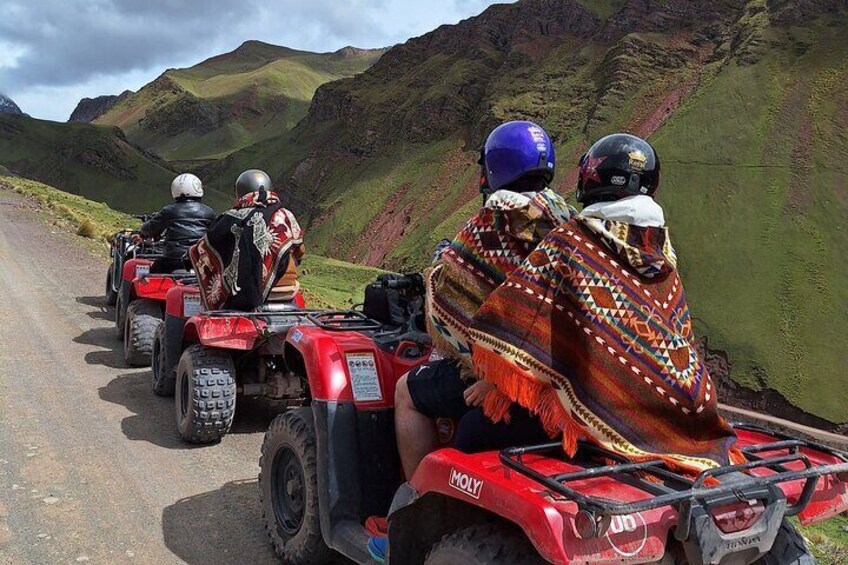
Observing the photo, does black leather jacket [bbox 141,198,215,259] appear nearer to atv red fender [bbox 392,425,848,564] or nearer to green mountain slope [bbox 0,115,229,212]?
atv red fender [bbox 392,425,848,564]

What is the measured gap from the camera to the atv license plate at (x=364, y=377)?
414cm

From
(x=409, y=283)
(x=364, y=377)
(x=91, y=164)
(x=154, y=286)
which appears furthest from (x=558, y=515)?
(x=91, y=164)

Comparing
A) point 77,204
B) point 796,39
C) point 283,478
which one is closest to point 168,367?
point 283,478

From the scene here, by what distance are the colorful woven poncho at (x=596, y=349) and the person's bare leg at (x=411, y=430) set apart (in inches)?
33.2

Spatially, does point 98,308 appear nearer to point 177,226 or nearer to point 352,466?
point 177,226

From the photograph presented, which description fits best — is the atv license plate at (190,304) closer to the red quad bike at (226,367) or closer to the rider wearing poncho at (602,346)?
the red quad bike at (226,367)

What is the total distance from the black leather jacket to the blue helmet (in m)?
6.79

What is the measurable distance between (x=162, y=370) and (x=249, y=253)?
172 centimetres

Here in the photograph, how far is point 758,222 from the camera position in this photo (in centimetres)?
4191

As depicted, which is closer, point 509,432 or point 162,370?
point 509,432

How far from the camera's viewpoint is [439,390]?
352 centimetres

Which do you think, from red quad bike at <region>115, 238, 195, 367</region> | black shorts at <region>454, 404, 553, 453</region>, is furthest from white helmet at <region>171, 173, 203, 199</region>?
black shorts at <region>454, 404, 553, 453</region>

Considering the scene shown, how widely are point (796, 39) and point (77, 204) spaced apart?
46406 millimetres

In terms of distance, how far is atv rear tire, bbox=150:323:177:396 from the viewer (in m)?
7.48
